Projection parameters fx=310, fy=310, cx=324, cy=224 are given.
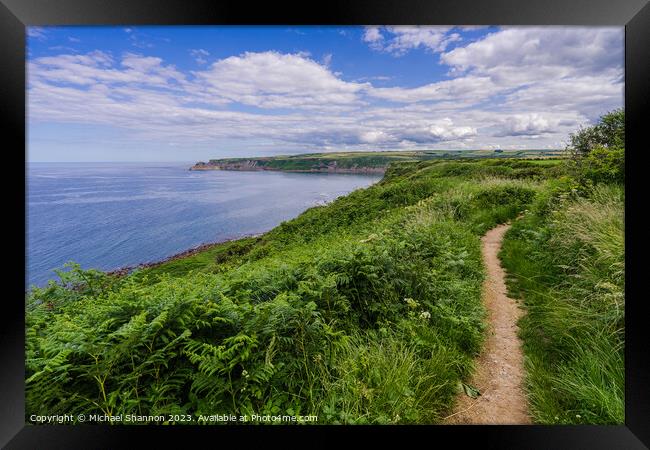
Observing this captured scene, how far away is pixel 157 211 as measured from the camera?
579 centimetres

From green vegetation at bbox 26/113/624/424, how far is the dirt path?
0.11 meters

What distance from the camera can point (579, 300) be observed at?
3.48 metres

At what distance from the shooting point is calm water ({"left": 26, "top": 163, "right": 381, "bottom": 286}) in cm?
362

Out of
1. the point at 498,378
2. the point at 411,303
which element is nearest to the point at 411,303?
the point at 411,303

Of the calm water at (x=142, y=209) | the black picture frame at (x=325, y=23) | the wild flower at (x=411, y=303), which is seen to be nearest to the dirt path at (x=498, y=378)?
the black picture frame at (x=325, y=23)

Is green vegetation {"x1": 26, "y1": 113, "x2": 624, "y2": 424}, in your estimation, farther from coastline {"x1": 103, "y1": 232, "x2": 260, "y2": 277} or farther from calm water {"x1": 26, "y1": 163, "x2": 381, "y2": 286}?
calm water {"x1": 26, "y1": 163, "x2": 381, "y2": 286}

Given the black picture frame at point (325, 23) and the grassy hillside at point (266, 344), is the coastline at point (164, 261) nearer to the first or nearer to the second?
the grassy hillside at point (266, 344)

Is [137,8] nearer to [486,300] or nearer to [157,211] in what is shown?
[157,211]

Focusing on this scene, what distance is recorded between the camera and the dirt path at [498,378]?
8.39ft

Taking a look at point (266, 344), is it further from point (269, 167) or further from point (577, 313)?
point (269, 167)

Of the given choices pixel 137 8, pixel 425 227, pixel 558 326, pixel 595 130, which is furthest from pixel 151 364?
pixel 595 130

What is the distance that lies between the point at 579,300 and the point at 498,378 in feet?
4.92

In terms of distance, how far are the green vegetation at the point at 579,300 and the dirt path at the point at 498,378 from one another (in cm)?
11

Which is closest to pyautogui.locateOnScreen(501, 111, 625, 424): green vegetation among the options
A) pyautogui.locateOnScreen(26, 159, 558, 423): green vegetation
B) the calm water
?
pyautogui.locateOnScreen(26, 159, 558, 423): green vegetation
